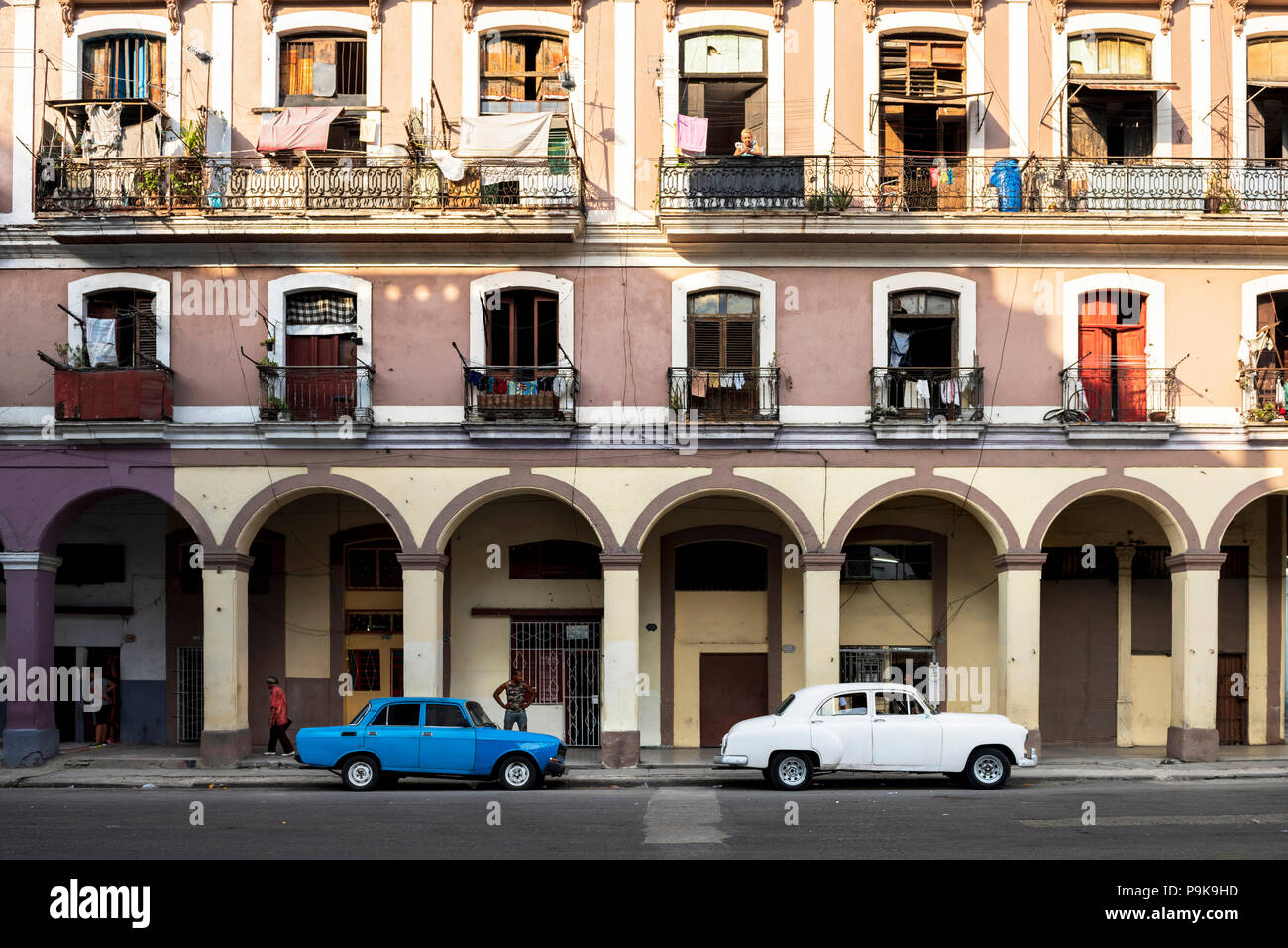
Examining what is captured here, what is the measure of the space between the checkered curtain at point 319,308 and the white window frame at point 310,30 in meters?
2.97

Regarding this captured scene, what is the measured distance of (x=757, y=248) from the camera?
23453 mm

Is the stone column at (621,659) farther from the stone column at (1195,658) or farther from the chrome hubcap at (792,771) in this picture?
the stone column at (1195,658)

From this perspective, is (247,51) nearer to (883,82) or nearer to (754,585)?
(883,82)

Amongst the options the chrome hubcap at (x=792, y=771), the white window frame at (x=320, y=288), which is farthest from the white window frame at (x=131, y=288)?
the chrome hubcap at (x=792, y=771)

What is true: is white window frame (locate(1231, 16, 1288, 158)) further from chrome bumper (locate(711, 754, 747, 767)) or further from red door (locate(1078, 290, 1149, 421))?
chrome bumper (locate(711, 754, 747, 767))

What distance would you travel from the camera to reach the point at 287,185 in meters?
23.5

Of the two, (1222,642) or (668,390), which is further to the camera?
(1222,642)

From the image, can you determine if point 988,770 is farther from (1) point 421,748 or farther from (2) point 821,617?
(1) point 421,748

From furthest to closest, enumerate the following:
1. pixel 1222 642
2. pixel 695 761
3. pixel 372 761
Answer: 1. pixel 1222 642
2. pixel 695 761
3. pixel 372 761

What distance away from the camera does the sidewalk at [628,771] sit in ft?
68.8

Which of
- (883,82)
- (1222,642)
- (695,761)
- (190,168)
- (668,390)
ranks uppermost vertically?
(883,82)

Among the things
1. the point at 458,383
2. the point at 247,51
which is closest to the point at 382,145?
the point at 247,51

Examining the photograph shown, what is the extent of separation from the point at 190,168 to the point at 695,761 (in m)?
13.7

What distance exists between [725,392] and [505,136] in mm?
5906
